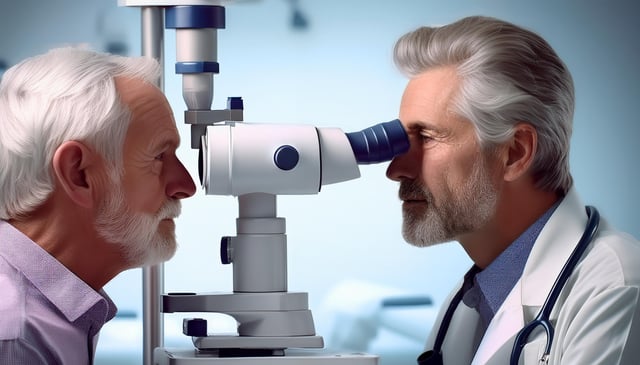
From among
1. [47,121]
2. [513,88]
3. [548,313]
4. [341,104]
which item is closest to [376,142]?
[513,88]

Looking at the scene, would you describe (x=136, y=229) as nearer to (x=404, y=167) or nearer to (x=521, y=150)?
(x=404, y=167)

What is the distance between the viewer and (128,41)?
11.5 ft

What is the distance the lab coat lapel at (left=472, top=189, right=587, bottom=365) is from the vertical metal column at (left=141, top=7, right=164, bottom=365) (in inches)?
24.5

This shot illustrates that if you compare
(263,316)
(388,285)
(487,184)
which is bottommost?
(388,285)

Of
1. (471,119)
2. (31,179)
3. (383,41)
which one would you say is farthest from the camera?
(383,41)

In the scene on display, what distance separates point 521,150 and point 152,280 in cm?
72

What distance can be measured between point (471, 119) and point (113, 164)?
Result: 60cm

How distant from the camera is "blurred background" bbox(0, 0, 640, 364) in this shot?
11.4 feet

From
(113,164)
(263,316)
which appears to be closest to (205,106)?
(113,164)

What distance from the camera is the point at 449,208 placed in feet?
6.01

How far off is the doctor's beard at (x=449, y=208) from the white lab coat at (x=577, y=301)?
0.12 metres

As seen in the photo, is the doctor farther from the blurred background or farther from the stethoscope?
the blurred background

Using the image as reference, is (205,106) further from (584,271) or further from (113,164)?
(584,271)

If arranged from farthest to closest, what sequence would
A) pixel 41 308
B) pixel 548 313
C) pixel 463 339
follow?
pixel 463 339 → pixel 548 313 → pixel 41 308
